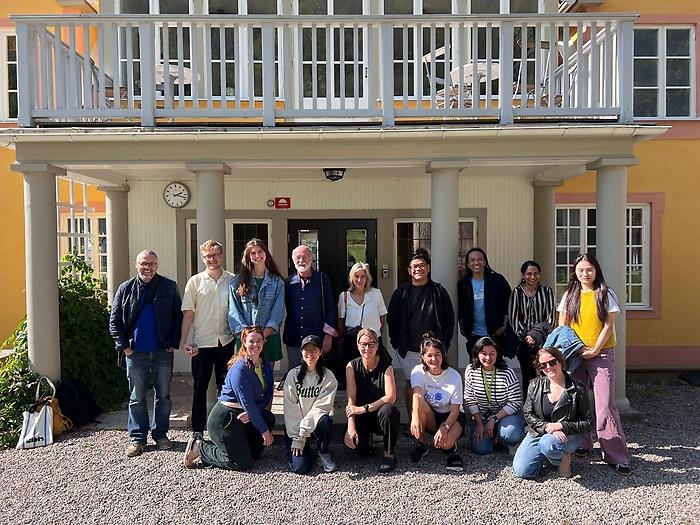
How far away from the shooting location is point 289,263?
832 centimetres

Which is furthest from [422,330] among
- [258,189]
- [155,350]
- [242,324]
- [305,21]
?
[258,189]

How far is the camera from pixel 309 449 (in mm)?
4844

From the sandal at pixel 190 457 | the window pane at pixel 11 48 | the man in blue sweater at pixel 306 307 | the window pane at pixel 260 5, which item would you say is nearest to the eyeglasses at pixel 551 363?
the man in blue sweater at pixel 306 307

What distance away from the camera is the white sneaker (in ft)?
15.6

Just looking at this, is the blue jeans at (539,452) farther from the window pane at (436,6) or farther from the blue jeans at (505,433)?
the window pane at (436,6)

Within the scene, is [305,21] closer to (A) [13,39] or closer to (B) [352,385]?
(B) [352,385]

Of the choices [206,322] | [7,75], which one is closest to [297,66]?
[206,322]

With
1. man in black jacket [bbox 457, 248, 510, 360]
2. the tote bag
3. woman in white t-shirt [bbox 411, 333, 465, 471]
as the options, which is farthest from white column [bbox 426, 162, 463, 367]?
Result: the tote bag

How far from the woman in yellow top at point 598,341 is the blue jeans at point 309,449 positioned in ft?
7.17

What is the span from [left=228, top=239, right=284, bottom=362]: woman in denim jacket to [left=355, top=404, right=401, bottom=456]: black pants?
0.97 metres

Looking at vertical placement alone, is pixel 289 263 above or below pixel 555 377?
above

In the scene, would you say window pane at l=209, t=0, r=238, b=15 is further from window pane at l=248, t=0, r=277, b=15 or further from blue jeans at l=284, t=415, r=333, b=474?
blue jeans at l=284, t=415, r=333, b=474

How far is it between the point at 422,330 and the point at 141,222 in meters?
4.67

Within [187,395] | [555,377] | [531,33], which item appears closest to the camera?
[555,377]
